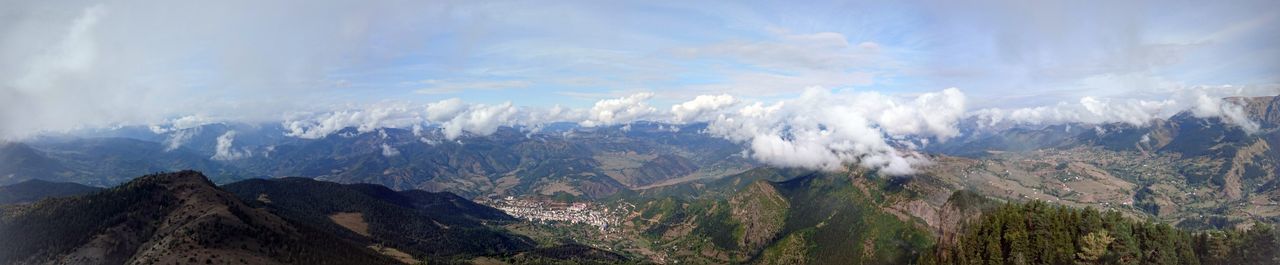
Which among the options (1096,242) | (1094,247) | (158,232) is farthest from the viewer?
(158,232)

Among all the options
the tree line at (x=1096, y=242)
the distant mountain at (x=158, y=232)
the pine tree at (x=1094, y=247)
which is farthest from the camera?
the distant mountain at (x=158, y=232)

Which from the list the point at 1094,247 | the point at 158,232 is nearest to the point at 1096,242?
the point at 1094,247

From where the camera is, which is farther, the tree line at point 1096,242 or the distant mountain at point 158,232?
the distant mountain at point 158,232

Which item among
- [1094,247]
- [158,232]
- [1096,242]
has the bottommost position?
[158,232]

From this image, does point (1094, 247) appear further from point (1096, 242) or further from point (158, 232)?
point (158, 232)

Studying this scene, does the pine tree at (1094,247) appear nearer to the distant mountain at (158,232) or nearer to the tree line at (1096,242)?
the tree line at (1096,242)

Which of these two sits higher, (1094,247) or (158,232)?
(1094,247)

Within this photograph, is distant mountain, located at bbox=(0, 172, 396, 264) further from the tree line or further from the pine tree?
the pine tree

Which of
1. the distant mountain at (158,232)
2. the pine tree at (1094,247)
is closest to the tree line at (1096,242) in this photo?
the pine tree at (1094,247)

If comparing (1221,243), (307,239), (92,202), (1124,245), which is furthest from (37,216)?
(1221,243)
